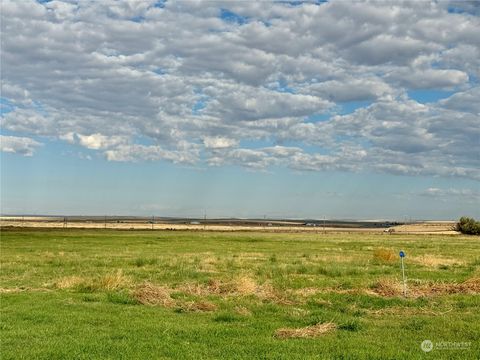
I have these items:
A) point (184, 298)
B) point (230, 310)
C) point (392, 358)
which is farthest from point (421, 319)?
point (184, 298)

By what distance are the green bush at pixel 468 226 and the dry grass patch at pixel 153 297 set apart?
128 m

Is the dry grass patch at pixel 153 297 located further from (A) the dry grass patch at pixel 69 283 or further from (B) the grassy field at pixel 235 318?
(A) the dry grass patch at pixel 69 283

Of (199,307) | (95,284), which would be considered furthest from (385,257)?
(199,307)

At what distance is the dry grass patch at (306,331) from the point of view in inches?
473

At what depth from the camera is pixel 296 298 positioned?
1755 centimetres

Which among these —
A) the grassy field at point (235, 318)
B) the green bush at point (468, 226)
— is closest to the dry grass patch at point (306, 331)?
the grassy field at point (235, 318)

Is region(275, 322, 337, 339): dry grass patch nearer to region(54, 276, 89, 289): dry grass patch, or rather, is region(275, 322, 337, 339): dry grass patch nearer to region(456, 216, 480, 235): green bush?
region(54, 276, 89, 289): dry grass patch

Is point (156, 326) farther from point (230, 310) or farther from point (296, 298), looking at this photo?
point (296, 298)

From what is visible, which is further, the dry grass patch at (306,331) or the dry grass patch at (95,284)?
the dry grass patch at (95,284)

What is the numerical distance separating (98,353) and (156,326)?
2764mm

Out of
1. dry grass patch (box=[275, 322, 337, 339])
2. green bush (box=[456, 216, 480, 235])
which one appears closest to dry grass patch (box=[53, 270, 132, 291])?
dry grass patch (box=[275, 322, 337, 339])

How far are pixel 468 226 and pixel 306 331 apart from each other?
133 m

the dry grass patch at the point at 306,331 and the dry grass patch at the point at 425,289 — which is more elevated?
the dry grass patch at the point at 306,331

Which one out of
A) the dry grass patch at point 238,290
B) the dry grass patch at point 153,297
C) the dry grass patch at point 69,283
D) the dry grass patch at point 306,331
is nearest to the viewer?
the dry grass patch at point 306,331
